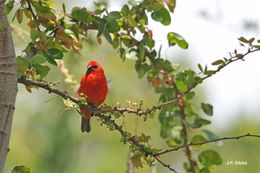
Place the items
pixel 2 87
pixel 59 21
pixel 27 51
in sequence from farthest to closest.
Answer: pixel 59 21
pixel 27 51
pixel 2 87

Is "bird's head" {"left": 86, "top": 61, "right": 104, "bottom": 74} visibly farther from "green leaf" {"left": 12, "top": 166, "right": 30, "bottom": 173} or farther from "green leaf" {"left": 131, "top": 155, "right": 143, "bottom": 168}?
"green leaf" {"left": 12, "top": 166, "right": 30, "bottom": 173}

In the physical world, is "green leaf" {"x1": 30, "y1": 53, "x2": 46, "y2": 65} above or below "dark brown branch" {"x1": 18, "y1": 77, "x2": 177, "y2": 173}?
above

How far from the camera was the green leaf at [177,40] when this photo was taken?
306 centimetres

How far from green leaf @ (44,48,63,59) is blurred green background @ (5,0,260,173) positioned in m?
3.15

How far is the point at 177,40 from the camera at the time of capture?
306 centimetres

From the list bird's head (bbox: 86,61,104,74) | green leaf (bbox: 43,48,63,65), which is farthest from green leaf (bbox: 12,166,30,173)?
bird's head (bbox: 86,61,104,74)

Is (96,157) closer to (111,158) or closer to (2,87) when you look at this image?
(111,158)

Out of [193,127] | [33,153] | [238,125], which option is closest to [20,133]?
[33,153]

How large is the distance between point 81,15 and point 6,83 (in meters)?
0.76

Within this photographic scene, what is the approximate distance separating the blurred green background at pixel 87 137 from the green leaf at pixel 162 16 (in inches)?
116

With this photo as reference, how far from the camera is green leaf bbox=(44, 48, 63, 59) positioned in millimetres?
2666

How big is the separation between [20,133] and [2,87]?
7661 mm

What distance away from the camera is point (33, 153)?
28.3 feet

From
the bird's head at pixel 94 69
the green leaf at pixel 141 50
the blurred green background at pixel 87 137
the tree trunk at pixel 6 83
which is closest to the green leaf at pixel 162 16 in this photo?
the green leaf at pixel 141 50
